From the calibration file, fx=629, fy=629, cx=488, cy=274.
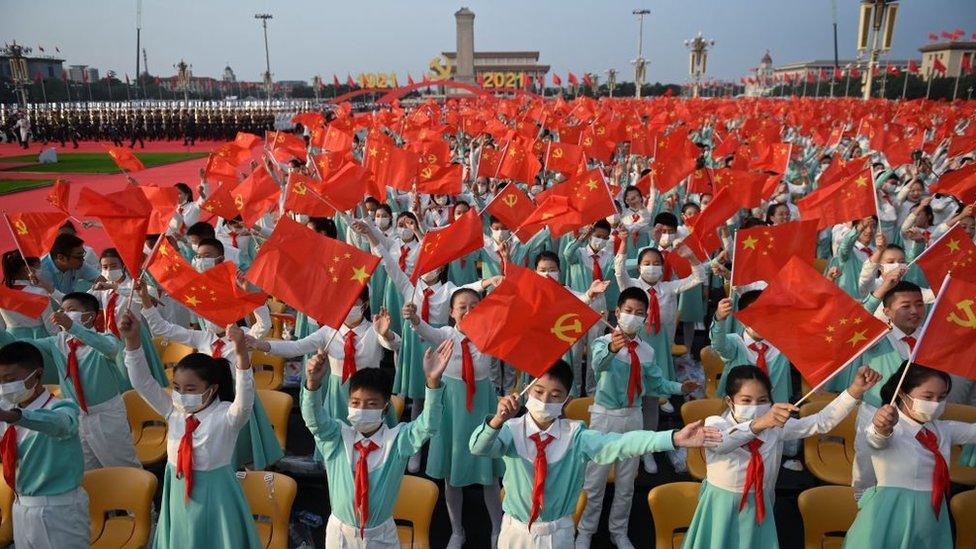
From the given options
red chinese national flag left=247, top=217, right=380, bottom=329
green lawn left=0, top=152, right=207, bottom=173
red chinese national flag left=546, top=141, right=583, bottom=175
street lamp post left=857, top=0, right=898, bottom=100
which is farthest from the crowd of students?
street lamp post left=857, top=0, right=898, bottom=100

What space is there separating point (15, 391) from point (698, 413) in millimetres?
4161

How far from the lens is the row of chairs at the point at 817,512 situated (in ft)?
11.3

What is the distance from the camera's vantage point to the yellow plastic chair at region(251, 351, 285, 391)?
574cm

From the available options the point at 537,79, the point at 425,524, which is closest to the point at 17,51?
the point at 425,524

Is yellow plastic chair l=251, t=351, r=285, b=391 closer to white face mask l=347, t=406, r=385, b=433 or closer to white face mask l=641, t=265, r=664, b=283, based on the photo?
white face mask l=347, t=406, r=385, b=433

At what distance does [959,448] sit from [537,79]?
66.1m

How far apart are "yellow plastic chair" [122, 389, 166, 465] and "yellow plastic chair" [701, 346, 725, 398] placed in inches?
172

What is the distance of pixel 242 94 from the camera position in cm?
7394

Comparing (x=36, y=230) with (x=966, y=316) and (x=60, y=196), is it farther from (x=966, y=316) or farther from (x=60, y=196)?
(x=966, y=316)

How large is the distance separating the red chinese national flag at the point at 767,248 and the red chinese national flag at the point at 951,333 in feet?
4.65

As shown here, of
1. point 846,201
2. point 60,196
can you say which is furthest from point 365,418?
point 60,196

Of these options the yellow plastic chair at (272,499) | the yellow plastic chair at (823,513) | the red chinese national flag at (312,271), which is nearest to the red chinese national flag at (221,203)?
the red chinese national flag at (312,271)

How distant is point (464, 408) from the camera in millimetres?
4504

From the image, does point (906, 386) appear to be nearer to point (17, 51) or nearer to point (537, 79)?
point (17, 51)
